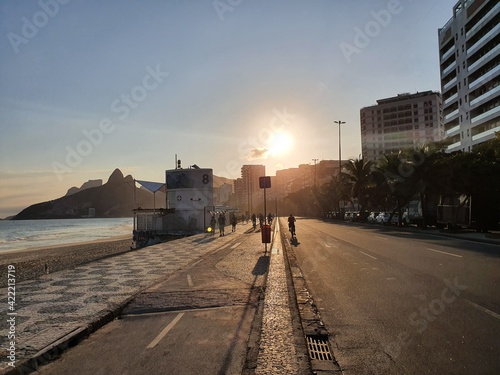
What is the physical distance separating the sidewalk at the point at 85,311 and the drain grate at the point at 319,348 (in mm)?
256

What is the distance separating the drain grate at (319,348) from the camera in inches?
207

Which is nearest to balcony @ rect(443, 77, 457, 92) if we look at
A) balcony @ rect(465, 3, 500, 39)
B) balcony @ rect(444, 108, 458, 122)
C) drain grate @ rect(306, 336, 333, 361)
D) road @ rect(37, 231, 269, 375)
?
balcony @ rect(444, 108, 458, 122)

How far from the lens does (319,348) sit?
18.4 feet

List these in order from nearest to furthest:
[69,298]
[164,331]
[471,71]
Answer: [164,331] < [69,298] < [471,71]

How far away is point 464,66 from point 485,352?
75.4 meters

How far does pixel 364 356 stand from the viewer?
514 centimetres

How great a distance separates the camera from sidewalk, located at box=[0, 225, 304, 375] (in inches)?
212

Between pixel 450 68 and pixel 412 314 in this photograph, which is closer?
pixel 412 314

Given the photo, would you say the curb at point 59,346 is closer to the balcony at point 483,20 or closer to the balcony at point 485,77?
the balcony at point 485,77

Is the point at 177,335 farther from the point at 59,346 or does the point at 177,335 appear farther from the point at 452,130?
the point at 452,130

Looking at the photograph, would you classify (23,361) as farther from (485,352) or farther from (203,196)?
(203,196)

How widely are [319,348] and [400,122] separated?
130022mm

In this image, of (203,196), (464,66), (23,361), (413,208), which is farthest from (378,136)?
(23,361)

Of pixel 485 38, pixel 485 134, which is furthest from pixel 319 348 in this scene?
pixel 485 38
